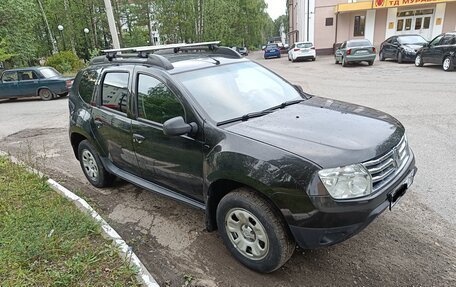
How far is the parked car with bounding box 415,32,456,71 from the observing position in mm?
13320

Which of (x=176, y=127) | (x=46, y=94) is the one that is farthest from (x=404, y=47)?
(x=176, y=127)

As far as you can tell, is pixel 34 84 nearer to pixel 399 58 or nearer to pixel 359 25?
pixel 399 58

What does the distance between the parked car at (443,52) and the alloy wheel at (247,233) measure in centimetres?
1431

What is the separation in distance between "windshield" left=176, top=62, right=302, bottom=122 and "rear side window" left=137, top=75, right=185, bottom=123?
0.66 ft

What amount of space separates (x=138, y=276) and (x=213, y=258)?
751mm

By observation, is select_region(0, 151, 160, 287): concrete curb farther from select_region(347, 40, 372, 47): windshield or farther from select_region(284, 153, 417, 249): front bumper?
select_region(347, 40, 372, 47): windshield

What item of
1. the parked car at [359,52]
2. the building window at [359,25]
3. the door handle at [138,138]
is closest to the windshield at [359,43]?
the parked car at [359,52]

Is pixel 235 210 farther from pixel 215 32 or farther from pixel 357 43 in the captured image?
pixel 215 32

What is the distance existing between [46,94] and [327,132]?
15.4 meters

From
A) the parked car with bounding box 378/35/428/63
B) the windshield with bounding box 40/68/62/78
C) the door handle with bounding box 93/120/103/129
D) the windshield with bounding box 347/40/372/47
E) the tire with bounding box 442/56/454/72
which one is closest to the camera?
the door handle with bounding box 93/120/103/129

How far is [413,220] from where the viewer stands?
3.47 meters

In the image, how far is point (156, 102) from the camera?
344 centimetres

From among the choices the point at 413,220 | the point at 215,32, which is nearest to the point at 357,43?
the point at 413,220

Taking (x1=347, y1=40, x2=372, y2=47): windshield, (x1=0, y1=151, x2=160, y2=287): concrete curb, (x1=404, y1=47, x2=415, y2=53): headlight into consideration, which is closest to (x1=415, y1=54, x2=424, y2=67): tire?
(x1=404, y1=47, x2=415, y2=53): headlight
